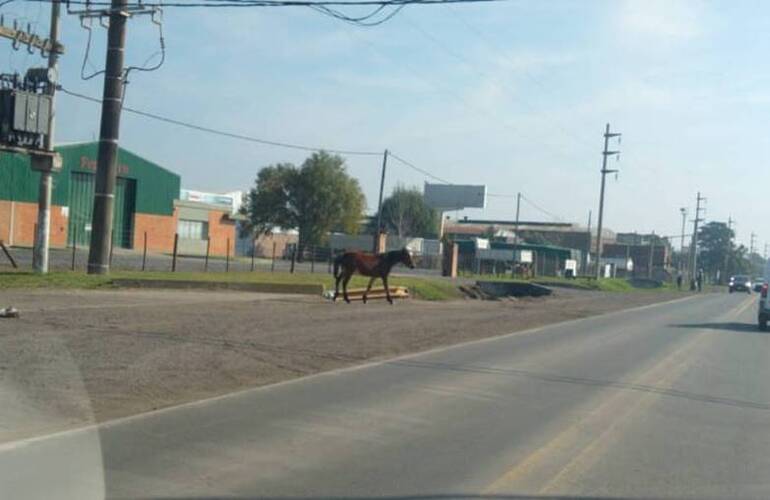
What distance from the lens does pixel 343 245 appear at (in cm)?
7912

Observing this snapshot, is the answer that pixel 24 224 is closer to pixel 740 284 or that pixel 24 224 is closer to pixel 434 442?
pixel 434 442

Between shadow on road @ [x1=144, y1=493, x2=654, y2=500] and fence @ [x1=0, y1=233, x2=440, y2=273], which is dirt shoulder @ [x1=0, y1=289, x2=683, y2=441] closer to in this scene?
shadow on road @ [x1=144, y1=493, x2=654, y2=500]

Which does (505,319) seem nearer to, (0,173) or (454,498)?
(454,498)

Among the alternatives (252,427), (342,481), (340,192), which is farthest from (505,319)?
(340,192)

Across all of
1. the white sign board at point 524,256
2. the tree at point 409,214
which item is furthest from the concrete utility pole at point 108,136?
the tree at point 409,214

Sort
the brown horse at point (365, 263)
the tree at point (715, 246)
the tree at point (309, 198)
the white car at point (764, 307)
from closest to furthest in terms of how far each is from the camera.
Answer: the white car at point (764, 307) → the brown horse at point (365, 263) → the tree at point (309, 198) → the tree at point (715, 246)

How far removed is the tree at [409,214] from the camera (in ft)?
362

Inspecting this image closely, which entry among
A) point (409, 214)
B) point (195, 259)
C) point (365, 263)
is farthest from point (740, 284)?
point (365, 263)

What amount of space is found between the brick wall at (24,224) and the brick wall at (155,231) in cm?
688

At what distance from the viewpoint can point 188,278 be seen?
1291 inches

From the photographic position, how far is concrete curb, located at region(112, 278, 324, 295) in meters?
30.4

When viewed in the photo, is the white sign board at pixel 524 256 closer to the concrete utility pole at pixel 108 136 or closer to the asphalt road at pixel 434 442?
the concrete utility pole at pixel 108 136

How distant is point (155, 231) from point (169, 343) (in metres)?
53.1

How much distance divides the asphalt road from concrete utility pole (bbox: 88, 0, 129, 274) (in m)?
17.5
